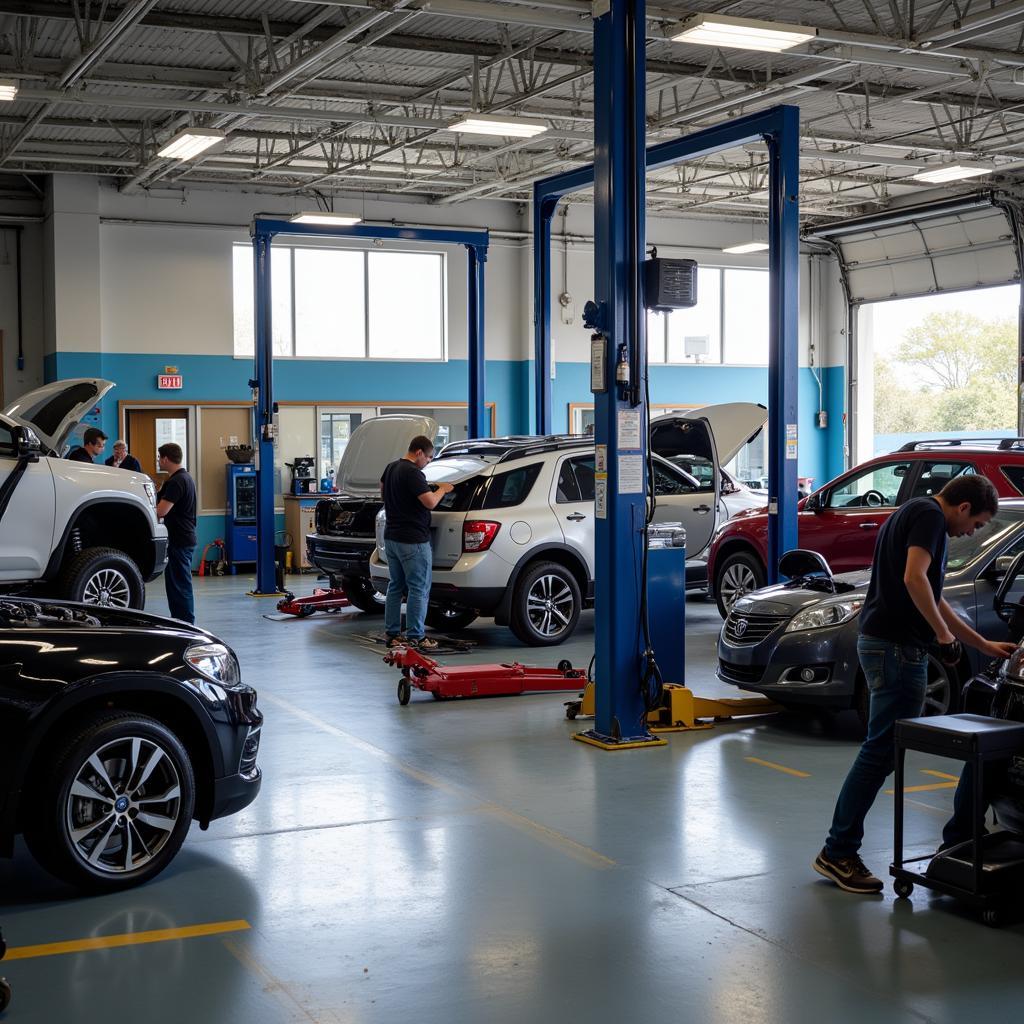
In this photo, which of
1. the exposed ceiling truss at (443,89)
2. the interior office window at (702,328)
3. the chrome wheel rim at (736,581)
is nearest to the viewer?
the chrome wheel rim at (736,581)

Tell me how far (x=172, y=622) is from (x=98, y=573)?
5.79 m

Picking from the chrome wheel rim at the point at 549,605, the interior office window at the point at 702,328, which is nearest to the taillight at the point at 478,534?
the chrome wheel rim at the point at 549,605

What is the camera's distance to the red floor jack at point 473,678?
9000 mm

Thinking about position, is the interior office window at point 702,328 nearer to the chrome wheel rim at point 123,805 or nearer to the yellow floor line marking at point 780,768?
the yellow floor line marking at point 780,768

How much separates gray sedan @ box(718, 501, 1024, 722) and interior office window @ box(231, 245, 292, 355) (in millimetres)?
13879

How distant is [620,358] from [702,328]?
1746 cm

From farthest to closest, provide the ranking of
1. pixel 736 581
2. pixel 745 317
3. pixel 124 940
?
pixel 745 317
pixel 736 581
pixel 124 940

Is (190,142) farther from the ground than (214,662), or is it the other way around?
(190,142)

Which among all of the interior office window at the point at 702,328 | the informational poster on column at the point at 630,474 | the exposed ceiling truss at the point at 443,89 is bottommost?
the informational poster on column at the point at 630,474

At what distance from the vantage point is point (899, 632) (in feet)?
16.4

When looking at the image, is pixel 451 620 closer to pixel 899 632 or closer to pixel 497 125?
pixel 497 125

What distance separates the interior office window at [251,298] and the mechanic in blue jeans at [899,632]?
16.4 metres

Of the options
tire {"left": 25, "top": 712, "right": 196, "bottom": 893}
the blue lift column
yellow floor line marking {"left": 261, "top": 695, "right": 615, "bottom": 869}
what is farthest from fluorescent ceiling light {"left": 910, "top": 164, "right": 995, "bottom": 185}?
tire {"left": 25, "top": 712, "right": 196, "bottom": 893}

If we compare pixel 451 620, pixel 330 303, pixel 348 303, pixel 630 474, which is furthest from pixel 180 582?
pixel 348 303
